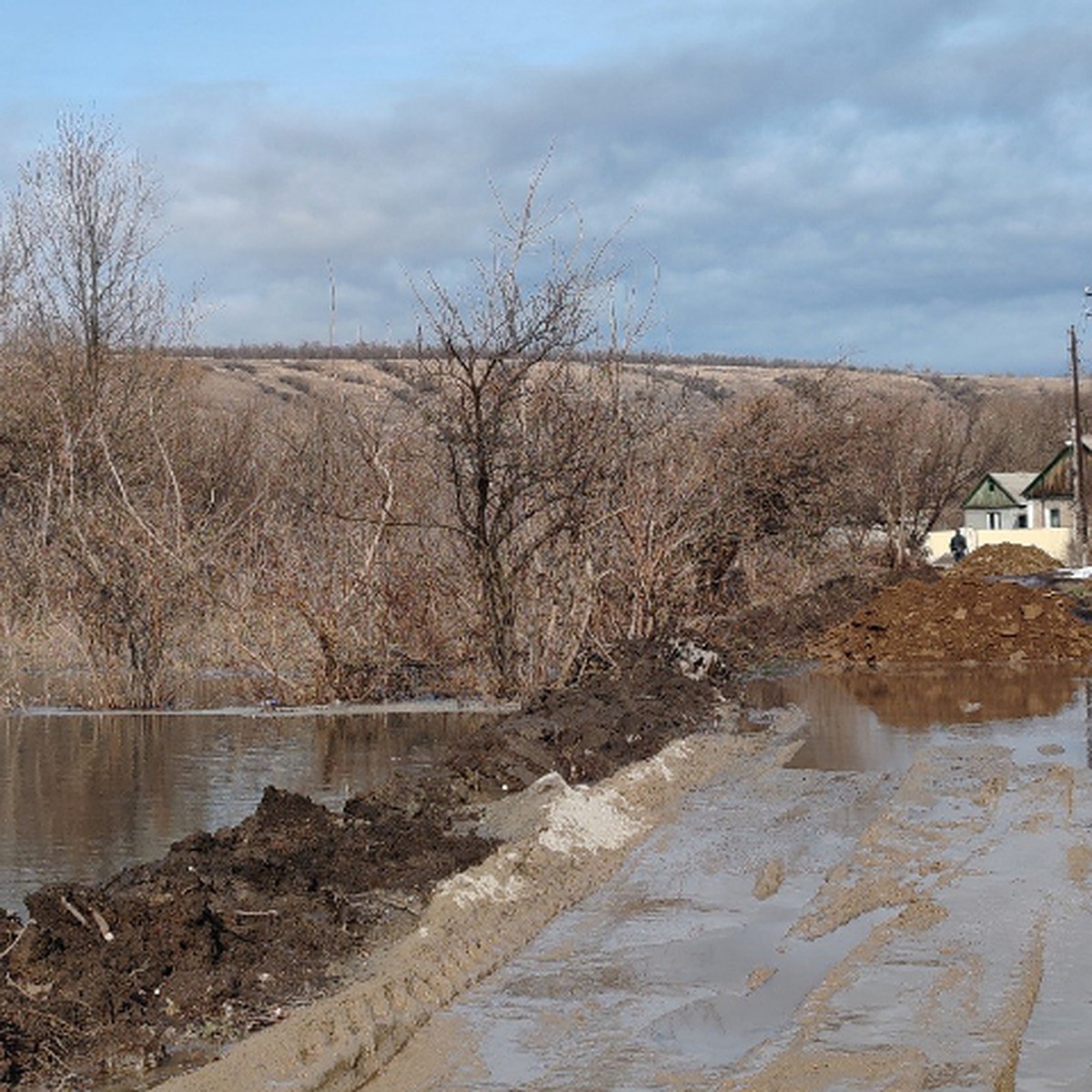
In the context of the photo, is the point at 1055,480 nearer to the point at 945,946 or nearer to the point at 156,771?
the point at 156,771

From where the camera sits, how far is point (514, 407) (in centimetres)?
1886

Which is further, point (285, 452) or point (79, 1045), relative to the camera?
point (285, 452)

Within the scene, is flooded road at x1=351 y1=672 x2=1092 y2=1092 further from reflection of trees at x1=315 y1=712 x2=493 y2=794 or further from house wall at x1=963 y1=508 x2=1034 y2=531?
house wall at x1=963 y1=508 x2=1034 y2=531

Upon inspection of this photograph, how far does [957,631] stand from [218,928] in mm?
21148

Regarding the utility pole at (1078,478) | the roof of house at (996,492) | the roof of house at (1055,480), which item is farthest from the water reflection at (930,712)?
the roof of house at (996,492)

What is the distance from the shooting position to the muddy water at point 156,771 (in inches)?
446

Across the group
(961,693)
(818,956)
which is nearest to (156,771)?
(818,956)

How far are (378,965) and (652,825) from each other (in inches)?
176

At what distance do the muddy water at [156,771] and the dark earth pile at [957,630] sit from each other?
10212mm

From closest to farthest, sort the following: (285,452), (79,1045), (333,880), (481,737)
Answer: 1. (79,1045)
2. (333,880)
3. (481,737)
4. (285,452)

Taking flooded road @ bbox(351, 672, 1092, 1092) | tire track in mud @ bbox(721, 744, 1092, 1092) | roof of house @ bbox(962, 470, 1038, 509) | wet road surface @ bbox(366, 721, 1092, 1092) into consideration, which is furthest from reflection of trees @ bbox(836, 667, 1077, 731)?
roof of house @ bbox(962, 470, 1038, 509)

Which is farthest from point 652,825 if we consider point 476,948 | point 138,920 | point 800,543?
point 800,543

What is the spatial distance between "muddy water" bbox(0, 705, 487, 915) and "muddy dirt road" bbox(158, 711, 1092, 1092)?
2.56 m

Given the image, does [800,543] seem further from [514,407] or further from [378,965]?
[378,965]
